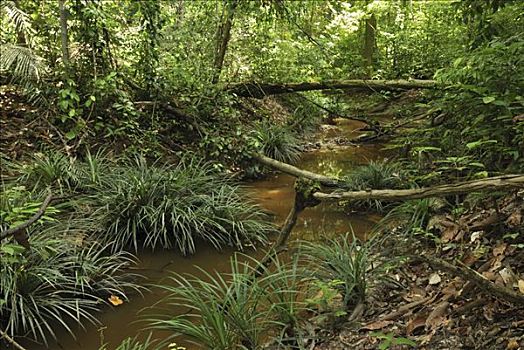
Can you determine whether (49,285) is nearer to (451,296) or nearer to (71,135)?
(451,296)

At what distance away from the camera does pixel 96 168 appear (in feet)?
18.2

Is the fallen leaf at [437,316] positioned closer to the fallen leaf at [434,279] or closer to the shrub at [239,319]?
the fallen leaf at [434,279]

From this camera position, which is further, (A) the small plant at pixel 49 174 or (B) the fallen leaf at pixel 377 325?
(A) the small plant at pixel 49 174

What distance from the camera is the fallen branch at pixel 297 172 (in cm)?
465

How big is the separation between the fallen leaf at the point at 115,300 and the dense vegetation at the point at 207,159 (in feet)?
0.04

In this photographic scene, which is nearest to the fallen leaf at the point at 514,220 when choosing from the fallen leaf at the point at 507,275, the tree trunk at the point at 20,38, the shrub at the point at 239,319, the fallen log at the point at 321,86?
the fallen leaf at the point at 507,275

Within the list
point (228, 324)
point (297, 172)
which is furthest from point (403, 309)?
point (297, 172)

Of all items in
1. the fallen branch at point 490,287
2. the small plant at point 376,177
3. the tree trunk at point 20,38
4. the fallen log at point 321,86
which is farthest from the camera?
the fallen log at point 321,86

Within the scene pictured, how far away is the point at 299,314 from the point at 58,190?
3278 millimetres

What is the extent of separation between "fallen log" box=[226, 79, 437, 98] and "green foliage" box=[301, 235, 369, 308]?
4627 millimetres

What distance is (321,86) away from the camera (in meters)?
8.44

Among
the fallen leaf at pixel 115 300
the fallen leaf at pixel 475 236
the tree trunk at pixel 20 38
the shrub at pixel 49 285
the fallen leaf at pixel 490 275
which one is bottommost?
the fallen leaf at pixel 115 300

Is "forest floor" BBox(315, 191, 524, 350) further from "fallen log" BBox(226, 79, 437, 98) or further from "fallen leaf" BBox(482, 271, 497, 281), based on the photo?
"fallen log" BBox(226, 79, 437, 98)

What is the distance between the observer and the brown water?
333 cm
